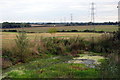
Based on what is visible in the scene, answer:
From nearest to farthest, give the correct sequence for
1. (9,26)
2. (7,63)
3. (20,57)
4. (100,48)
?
(7,63)
(20,57)
(100,48)
(9,26)

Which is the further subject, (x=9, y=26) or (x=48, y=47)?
(x=9, y=26)

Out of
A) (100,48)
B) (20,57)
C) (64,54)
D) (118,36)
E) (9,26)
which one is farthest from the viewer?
(9,26)

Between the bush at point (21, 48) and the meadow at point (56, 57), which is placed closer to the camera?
the meadow at point (56, 57)

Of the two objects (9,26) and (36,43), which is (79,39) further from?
(9,26)

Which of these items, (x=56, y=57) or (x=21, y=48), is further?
(x=56, y=57)

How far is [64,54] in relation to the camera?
26953 mm

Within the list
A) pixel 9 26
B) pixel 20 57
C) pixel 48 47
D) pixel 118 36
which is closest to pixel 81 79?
pixel 20 57

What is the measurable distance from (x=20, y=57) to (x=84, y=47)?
36.7 ft

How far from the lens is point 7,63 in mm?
19422

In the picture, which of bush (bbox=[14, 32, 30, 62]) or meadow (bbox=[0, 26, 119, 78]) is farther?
bush (bbox=[14, 32, 30, 62])

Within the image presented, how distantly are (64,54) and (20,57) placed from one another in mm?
6554

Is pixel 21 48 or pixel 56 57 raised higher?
pixel 21 48

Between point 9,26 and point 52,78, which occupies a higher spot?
point 9,26

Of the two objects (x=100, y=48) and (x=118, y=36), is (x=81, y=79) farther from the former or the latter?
(x=100, y=48)
